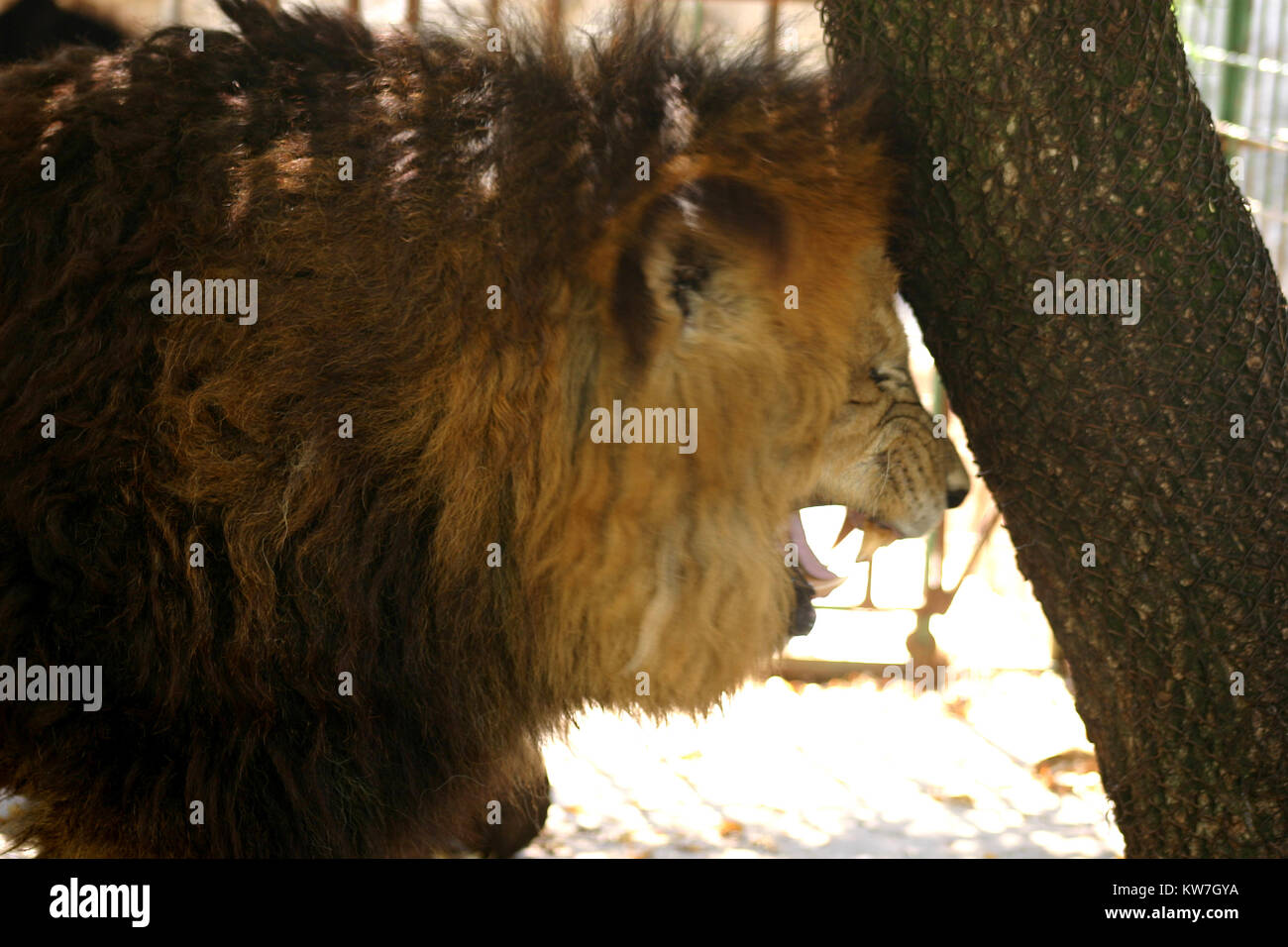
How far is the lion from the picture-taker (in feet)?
7.18

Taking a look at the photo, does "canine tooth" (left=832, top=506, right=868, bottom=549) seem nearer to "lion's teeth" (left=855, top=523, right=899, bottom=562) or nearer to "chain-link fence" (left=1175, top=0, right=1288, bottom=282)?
"lion's teeth" (left=855, top=523, right=899, bottom=562)

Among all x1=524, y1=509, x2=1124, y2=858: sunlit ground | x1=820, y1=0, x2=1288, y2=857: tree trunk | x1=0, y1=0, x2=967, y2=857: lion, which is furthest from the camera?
x1=524, y1=509, x2=1124, y2=858: sunlit ground

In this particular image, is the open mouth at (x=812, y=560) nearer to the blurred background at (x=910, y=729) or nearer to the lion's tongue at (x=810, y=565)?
the lion's tongue at (x=810, y=565)

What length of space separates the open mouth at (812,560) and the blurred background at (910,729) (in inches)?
61.5

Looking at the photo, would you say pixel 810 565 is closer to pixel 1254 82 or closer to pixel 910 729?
pixel 910 729

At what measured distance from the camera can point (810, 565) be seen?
2.67 metres

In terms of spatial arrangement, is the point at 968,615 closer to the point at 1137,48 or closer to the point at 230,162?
the point at 1137,48

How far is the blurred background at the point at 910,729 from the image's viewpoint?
17.0ft

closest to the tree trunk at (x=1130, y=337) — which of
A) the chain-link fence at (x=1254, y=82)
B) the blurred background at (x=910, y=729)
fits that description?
the blurred background at (x=910, y=729)

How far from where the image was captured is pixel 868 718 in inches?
254

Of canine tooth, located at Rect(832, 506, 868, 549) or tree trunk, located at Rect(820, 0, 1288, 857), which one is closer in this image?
tree trunk, located at Rect(820, 0, 1288, 857)

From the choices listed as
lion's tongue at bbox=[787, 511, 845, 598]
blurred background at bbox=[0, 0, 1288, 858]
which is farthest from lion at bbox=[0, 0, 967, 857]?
blurred background at bbox=[0, 0, 1288, 858]

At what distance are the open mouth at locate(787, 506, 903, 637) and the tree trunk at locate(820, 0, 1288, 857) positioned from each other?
0.33 m

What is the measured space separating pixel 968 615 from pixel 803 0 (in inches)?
143
